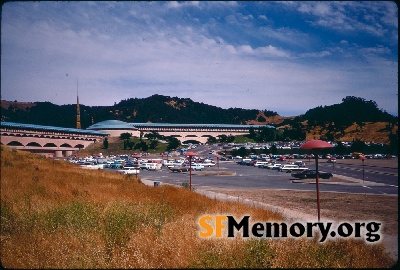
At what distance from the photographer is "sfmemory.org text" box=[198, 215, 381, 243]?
706 cm

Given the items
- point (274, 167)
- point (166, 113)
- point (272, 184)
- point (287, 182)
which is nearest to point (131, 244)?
point (272, 184)

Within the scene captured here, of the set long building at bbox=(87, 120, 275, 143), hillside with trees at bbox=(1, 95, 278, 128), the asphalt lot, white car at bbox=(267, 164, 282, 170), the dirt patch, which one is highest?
hillside with trees at bbox=(1, 95, 278, 128)

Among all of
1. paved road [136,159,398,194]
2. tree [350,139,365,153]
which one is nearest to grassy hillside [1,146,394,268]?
paved road [136,159,398,194]

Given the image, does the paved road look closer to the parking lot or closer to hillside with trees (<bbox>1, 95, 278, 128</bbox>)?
the parking lot

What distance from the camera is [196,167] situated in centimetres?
4247

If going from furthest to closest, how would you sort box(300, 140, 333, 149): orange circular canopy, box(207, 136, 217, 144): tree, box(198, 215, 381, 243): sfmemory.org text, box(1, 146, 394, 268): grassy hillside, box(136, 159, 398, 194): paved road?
box(207, 136, 217, 144): tree < box(136, 159, 398, 194): paved road < box(300, 140, 333, 149): orange circular canopy < box(198, 215, 381, 243): sfmemory.org text < box(1, 146, 394, 268): grassy hillside

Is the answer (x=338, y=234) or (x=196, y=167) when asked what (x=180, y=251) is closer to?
(x=338, y=234)

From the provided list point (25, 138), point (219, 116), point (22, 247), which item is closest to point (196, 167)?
point (25, 138)

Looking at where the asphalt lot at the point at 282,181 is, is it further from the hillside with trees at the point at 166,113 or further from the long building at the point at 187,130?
the hillside with trees at the point at 166,113

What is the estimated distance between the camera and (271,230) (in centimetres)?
766

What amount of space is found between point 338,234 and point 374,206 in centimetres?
825

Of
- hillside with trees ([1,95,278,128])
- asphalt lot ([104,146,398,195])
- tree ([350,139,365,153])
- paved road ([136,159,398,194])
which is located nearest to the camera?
paved road ([136,159,398,194])

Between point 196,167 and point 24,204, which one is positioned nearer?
point 24,204

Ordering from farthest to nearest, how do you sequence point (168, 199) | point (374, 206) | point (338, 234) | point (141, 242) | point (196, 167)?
point (196, 167) → point (374, 206) → point (168, 199) → point (338, 234) → point (141, 242)
